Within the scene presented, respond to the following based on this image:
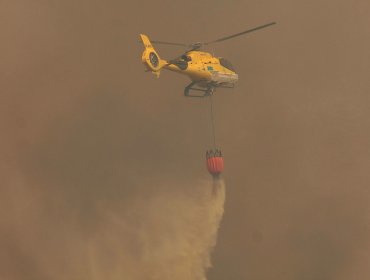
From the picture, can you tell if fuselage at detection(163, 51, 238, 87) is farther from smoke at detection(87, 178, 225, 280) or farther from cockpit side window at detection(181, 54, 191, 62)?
smoke at detection(87, 178, 225, 280)

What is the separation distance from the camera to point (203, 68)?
75.5 ft

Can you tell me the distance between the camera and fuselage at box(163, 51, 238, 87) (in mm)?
22266

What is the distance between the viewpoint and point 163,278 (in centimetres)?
2688

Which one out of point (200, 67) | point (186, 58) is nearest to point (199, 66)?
point (200, 67)

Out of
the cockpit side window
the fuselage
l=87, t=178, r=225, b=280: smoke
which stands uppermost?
the cockpit side window

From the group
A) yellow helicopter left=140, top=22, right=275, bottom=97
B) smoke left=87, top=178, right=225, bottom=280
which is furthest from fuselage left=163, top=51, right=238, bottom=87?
smoke left=87, top=178, right=225, bottom=280

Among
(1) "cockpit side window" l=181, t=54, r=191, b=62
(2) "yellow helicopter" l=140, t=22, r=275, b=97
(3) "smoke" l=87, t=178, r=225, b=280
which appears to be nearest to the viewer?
(2) "yellow helicopter" l=140, t=22, r=275, b=97

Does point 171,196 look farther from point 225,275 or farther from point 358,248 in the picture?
point 358,248

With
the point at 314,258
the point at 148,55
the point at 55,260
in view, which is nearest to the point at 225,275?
the point at 314,258

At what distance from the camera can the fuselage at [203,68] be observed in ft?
73.0

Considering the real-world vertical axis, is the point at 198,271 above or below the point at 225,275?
above

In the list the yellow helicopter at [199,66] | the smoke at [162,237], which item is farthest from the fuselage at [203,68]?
the smoke at [162,237]

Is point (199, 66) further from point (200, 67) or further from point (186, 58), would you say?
point (186, 58)

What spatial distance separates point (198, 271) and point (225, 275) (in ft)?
22.0
